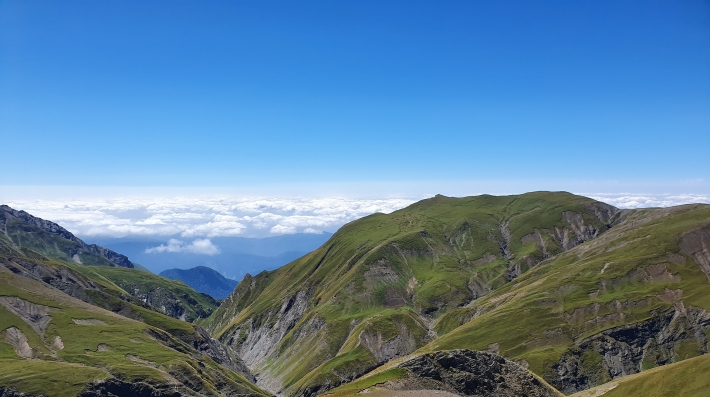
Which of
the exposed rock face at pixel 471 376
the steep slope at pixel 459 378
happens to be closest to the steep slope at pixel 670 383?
the exposed rock face at pixel 471 376

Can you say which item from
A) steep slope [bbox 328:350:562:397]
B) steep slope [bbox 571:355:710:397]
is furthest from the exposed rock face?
steep slope [bbox 571:355:710:397]

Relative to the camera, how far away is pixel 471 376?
7681cm

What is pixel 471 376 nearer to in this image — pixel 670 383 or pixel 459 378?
pixel 459 378

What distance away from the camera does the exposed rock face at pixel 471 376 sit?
75.4 meters

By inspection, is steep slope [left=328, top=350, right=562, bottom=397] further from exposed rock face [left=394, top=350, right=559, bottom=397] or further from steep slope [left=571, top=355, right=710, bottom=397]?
steep slope [left=571, top=355, right=710, bottom=397]

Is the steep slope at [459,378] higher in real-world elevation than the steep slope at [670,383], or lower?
higher

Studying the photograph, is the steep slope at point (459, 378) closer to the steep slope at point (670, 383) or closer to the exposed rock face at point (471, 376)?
the exposed rock face at point (471, 376)

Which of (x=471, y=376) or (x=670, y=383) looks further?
(x=670, y=383)

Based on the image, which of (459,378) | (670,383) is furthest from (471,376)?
(670,383)

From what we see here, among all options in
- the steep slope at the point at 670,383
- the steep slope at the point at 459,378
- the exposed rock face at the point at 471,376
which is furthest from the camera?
the steep slope at the point at 670,383

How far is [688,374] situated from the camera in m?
125

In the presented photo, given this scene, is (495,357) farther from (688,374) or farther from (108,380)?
(108,380)

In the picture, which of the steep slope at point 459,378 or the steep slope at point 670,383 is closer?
the steep slope at point 459,378

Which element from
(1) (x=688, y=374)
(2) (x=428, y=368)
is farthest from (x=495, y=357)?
(1) (x=688, y=374)
